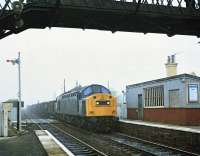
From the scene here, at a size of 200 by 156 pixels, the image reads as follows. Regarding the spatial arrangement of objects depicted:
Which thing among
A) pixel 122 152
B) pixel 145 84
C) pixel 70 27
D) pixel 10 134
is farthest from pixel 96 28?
pixel 145 84

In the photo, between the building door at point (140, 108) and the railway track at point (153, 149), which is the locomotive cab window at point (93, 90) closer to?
the railway track at point (153, 149)

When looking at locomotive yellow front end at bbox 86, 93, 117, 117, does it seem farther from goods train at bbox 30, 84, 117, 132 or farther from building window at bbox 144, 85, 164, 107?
building window at bbox 144, 85, 164, 107

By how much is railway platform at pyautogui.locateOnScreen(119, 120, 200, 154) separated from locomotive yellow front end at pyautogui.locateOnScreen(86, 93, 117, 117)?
1.70 m

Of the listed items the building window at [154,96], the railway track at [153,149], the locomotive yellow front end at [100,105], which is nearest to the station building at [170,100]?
the building window at [154,96]

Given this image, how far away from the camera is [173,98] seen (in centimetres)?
3475

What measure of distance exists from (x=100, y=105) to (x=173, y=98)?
5.70m

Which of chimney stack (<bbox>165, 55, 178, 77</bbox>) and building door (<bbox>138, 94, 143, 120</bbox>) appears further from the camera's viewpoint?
chimney stack (<bbox>165, 55, 178, 77</bbox>)

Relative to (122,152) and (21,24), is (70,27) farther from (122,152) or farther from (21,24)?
(122,152)

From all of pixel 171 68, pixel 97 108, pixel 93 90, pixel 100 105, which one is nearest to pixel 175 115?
pixel 100 105

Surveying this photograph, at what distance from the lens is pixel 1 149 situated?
22.7m

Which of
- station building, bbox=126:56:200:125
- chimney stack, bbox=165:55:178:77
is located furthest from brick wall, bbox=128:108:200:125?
chimney stack, bbox=165:55:178:77

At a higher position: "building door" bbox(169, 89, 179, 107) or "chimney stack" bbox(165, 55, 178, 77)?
"chimney stack" bbox(165, 55, 178, 77)

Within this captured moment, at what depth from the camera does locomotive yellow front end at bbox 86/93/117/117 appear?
32.3 metres

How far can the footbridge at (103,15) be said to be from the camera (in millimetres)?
17094
